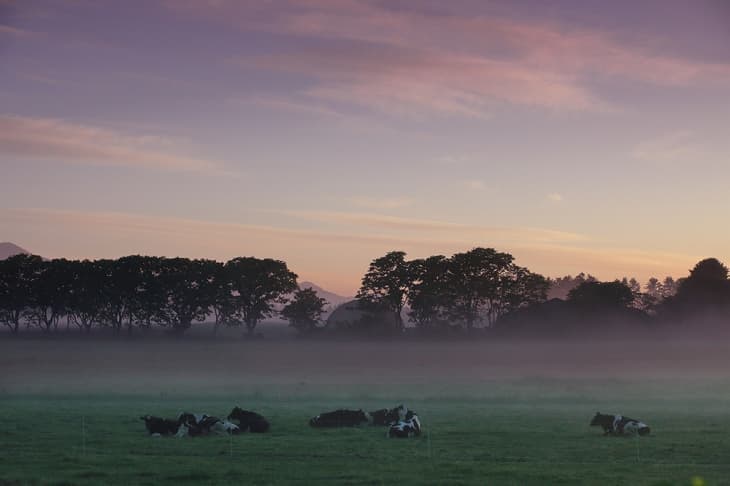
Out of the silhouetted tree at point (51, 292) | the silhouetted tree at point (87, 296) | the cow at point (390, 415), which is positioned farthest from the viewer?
the silhouetted tree at point (51, 292)

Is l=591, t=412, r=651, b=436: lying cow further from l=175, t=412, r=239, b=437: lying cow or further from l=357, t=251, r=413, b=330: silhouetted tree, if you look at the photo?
l=357, t=251, r=413, b=330: silhouetted tree

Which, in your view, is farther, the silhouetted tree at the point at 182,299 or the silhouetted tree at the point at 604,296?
the silhouetted tree at the point at 182,299

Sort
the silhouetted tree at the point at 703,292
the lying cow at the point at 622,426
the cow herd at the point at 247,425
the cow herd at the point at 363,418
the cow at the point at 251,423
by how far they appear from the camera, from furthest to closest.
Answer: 1. the silhouetted tree at the point at 703,292
2. the cow herd at the point at 363,418
3. the cow at the point at 251,423
4. the cow herd at the point at 247,425
5. the lying cow at the point at 622,426

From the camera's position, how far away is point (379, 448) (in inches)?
1033

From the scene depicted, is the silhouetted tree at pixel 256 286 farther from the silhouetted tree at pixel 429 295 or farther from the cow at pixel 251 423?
the cow at pixel 251 423

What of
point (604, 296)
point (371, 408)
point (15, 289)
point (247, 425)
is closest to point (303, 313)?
point (15, 289)

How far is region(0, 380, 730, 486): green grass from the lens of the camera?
20.6 m

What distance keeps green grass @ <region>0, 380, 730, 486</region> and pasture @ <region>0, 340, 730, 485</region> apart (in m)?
0.06

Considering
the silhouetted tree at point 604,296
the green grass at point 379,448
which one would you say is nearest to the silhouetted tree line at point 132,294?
the silhouetted tree at point 604,296

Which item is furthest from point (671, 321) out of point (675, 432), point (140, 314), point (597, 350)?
point (675, 432)

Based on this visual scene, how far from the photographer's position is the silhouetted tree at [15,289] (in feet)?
324

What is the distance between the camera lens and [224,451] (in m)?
25.4

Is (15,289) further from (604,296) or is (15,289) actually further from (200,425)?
(200,425)

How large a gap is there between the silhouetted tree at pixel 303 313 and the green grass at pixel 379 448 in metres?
57.7
